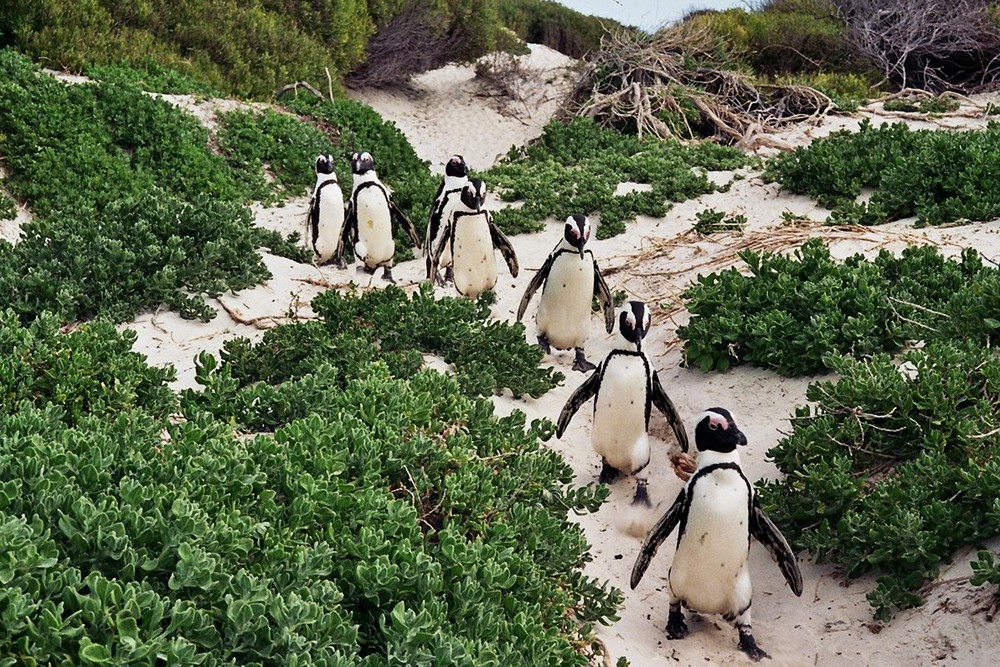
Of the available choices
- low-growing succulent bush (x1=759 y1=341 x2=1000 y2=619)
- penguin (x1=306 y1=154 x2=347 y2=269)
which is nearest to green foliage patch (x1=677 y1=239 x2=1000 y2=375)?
low-growing succulent bush (x1=759 y1=341 x2=1000 y2=619)

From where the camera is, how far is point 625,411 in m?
5.95

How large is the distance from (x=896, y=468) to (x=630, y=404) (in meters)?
1.51

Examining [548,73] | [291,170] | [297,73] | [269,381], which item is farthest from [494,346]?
[548,73]

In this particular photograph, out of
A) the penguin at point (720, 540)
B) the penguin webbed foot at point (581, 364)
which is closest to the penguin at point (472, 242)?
the penguin webbed foot at point (581, 364)

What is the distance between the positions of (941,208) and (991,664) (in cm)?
574

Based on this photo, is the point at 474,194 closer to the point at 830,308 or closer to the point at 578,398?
the point at 578,398

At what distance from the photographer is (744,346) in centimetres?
691

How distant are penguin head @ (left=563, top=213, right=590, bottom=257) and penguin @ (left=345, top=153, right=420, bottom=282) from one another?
268 centimetres

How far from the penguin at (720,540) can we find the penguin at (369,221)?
545 centimetres

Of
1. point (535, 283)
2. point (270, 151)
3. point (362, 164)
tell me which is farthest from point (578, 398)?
point (270, 151)

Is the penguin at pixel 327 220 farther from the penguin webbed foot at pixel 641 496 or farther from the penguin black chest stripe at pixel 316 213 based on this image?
the penguin webbed foot at pixel 641 496

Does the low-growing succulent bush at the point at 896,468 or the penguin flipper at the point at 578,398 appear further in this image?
the penguin flipper at the point at 578,398

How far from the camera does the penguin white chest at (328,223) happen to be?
1002 cm

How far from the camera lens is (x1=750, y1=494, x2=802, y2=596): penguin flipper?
15.4 feet
